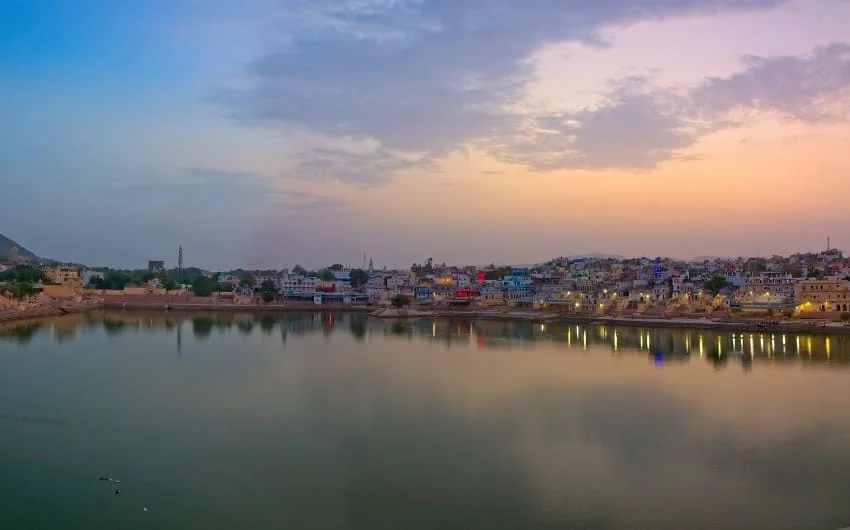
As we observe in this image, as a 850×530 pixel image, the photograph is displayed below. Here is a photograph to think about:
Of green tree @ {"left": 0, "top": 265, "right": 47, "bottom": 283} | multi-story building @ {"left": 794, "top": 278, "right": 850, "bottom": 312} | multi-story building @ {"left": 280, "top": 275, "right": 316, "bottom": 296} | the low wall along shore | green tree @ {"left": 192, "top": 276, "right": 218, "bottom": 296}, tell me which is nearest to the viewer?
the low wall along shore

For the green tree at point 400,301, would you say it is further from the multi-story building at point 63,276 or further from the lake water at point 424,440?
the multi-story building at point 63,276

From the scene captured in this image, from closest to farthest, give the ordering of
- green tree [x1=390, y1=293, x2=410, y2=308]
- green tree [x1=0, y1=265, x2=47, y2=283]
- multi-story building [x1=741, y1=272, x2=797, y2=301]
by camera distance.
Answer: multi-story building [x1=741, y1=272, x2=797, y2=301] < green tree [x1=390, y1=293, x2=410, y2=308] < green tree [x1=0, y1=265, x2=47, y2=283]

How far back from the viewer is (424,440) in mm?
6934

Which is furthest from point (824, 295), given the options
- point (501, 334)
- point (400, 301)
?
point (400, 301)

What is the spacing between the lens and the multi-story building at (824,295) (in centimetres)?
1962

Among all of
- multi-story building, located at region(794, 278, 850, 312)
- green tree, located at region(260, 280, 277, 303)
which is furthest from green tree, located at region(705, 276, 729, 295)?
green tree, located at region(260, 280, 277, 303)

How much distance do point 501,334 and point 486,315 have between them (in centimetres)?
641

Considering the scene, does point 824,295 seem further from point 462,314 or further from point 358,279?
point 358,279

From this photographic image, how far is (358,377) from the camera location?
10.9m

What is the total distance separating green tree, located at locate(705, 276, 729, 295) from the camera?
2438 cm

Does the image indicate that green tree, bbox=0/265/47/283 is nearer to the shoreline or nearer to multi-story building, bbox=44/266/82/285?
multi-story building, bbox=44/266/82/285

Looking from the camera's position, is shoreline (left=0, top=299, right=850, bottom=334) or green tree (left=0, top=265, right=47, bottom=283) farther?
green tree (left=0, top=265, right=47, bottom=283)

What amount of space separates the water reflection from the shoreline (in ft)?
2.08

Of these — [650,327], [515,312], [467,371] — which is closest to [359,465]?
[467,371]
